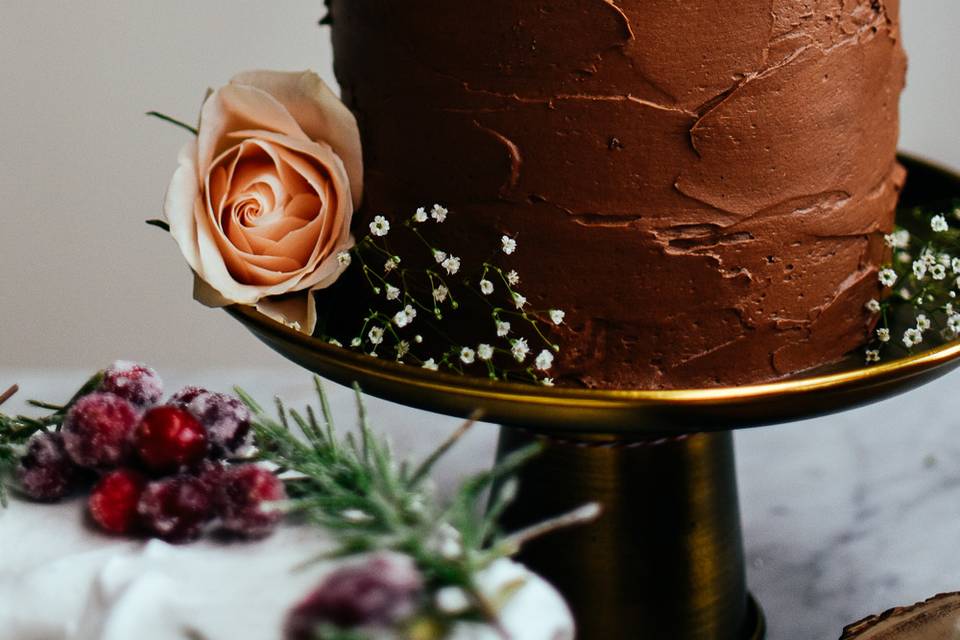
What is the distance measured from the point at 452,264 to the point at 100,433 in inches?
12.7

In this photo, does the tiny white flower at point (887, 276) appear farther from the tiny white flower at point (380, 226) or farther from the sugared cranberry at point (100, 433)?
the sugared cranberry at point (100, 433)

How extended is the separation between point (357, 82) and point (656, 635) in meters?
0.61

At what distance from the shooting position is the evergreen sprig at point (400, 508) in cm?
57

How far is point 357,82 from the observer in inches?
39.6

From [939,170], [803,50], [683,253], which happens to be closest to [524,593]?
[683,253]

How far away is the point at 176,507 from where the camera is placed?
689 mm

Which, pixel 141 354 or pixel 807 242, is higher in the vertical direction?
pixel 807 242

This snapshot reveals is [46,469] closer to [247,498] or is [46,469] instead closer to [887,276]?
[247,498]

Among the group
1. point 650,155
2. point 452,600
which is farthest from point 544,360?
point 452,600

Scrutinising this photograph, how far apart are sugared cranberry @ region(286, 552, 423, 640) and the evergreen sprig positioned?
17 mm

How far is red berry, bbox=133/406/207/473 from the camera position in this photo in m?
0.71

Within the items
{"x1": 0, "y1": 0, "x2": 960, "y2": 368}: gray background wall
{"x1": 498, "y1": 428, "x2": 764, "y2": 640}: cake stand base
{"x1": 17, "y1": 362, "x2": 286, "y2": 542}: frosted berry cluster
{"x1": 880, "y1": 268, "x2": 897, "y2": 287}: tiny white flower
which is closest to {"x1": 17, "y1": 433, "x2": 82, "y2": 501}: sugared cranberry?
{"x1": 17, "y1": 362, "x2": 286, "y2": 542}: frosted berry cluster

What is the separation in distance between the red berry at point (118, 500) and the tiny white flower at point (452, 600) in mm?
227

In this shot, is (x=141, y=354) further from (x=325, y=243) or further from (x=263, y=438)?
(x=263, y=438)
